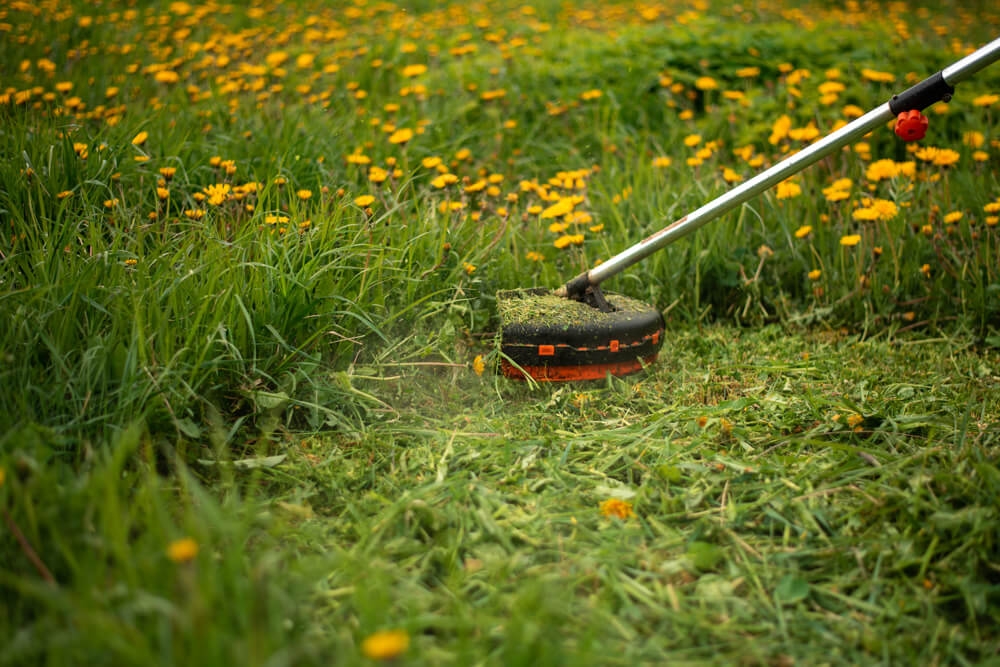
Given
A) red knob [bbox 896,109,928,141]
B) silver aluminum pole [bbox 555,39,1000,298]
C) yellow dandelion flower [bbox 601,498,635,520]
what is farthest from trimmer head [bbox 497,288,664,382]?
red knob [bbox 896,109,928,141]

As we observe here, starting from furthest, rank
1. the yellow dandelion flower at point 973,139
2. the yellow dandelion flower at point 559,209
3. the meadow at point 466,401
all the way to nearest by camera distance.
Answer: the yellow dandelion flower at point 973,139
the yellow dandelion flower at point 559,209
the meadow at point 466,401

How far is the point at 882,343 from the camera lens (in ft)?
8.79

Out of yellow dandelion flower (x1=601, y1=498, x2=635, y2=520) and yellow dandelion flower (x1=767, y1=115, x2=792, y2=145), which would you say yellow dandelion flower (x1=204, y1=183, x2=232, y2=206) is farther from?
yellow dandelion flower (x1=767, y1=115, x2=792, y2=145)

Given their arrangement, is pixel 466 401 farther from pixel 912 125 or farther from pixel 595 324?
pixel 912 125

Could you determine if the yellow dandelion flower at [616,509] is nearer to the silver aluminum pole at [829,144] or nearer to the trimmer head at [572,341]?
the trimmer head at [572,341]

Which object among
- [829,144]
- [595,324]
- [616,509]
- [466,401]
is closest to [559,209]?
[595,324]

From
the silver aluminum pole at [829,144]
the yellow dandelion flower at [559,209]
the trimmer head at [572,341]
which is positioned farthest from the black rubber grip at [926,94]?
the yellow dandelion flower at [559,209]

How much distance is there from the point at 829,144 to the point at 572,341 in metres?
0.87

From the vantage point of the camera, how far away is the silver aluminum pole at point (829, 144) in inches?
74.3

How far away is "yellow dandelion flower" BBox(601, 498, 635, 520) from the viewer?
1.72 metres

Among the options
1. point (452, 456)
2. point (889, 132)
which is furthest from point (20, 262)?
point (889, 132)

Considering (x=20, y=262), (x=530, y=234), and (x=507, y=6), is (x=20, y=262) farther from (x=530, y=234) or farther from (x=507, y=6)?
(x=507, y=6)

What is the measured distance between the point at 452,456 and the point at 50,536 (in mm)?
920

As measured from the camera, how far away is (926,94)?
76.3 inches
